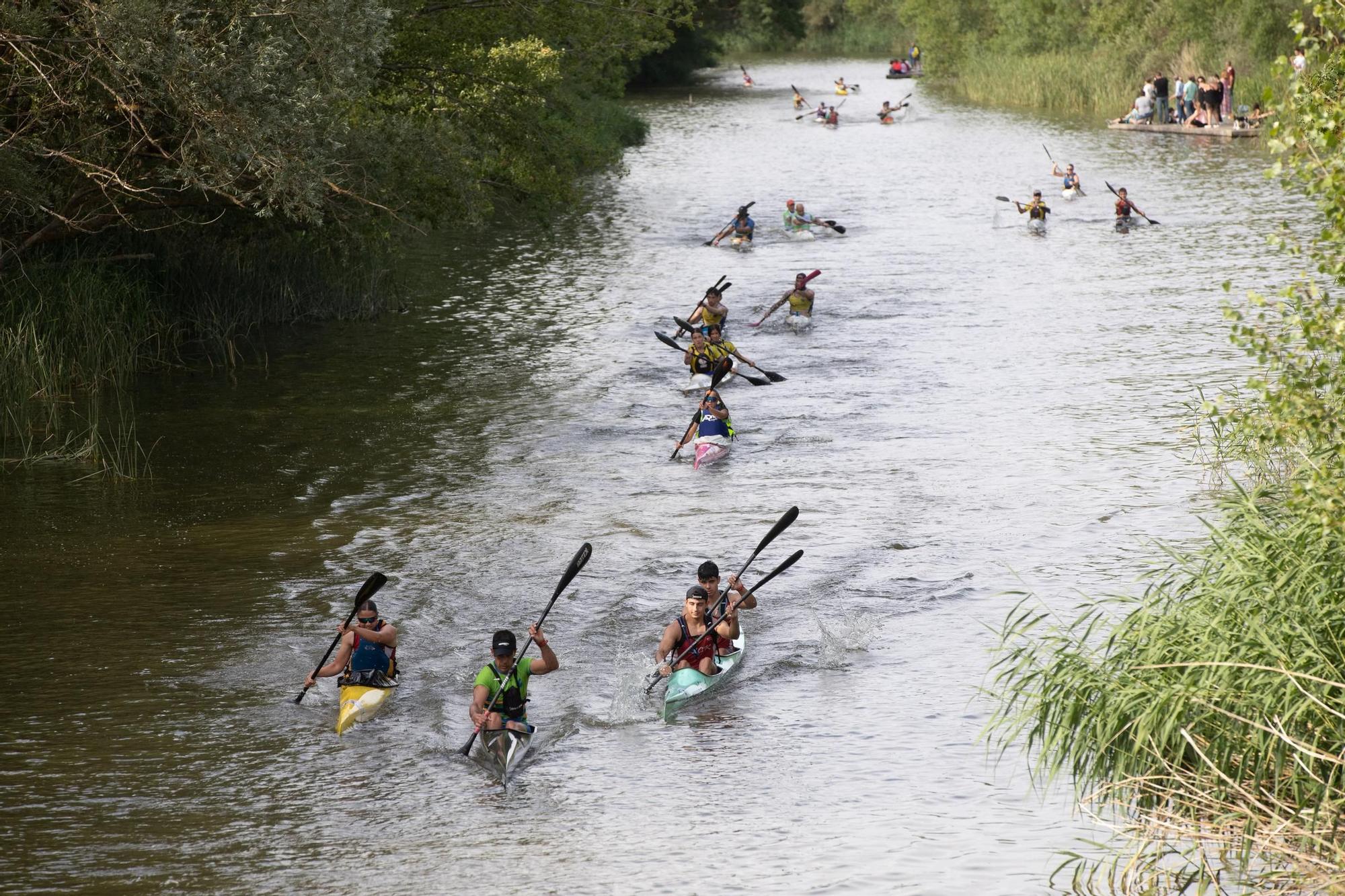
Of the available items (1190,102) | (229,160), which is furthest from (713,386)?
(1190,102)

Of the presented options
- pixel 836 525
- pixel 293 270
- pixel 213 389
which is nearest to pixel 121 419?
pixel 213 389

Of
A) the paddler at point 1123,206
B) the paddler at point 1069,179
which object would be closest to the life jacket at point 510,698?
the paddler at point 1123,206

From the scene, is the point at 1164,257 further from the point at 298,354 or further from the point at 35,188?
the point at 35,188

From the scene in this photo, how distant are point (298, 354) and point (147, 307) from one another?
2.60 meters

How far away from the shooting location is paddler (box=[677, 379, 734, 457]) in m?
19.2

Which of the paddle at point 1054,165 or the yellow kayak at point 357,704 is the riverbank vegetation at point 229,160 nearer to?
the yellow kayak at point 357,704

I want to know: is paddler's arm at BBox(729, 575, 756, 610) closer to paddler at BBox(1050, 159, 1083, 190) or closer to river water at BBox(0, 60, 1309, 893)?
river water at BBox(0, 60, 1309, 893)

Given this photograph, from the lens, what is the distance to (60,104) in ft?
57.3

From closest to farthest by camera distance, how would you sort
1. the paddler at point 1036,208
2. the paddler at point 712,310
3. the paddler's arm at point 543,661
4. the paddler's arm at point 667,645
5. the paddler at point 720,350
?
the paddler's arm at point 543,661 → the paddler's arm at point 667,645 → the paddler at point 720,350 → the paddler at point 712,310 → the paddler at point 1036,208

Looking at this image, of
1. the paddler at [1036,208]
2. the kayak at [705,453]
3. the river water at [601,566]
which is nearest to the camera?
the river water at [601,566]

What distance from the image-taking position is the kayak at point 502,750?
11.2 metres

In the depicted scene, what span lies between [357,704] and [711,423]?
805 centimetres

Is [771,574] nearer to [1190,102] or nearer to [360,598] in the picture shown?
[360,598]

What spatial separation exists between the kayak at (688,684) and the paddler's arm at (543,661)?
952mm
